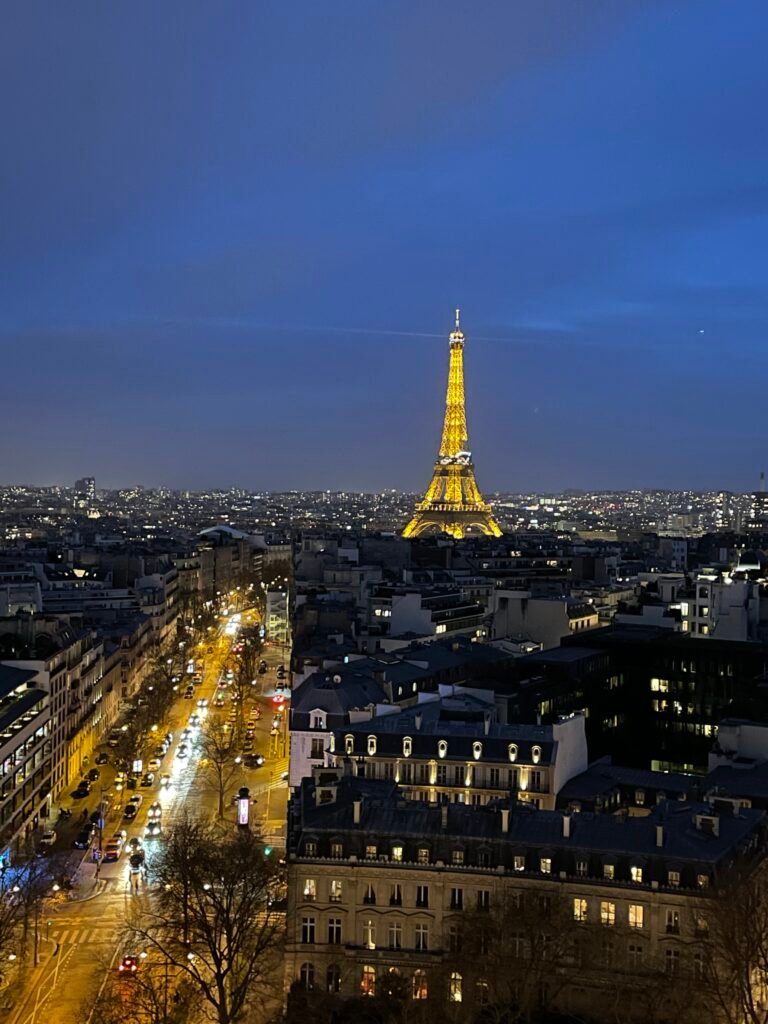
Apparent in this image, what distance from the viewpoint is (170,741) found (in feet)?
203

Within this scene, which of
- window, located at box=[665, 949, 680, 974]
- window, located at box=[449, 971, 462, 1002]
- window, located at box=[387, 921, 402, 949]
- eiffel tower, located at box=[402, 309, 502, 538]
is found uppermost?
eiffel tower, located at box=[402, 309, 502, 538]

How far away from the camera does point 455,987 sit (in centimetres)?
3016

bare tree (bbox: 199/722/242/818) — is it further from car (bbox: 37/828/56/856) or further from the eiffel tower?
the eiffel tower

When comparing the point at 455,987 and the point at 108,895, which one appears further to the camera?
the point at 108,895

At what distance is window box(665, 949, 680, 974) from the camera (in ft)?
95.3

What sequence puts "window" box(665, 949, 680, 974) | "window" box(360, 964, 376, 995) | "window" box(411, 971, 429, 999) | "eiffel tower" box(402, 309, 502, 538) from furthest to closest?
"eiffel tower" box(402, 309, 502, 538), "window" box(360, 964, 376, 995), "window" box(411, 971, 429, 999), "window" box(665, 949, 680, 974)

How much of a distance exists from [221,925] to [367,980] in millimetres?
3906

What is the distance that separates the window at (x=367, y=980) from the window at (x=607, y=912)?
585 centimetres

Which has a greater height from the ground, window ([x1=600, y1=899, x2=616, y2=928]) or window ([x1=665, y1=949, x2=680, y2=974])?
window ([x1=600, y1=899, x2=616, y2=928])

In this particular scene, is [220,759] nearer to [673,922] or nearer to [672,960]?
[673,922]

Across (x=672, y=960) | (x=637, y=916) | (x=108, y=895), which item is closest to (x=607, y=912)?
(x=637, y=916)

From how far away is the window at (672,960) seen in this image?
95.3ft

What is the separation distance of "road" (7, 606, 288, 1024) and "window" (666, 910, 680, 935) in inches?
560

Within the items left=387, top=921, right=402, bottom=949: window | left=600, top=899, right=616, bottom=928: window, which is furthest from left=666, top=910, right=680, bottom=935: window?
left=387, top=921, right=402, bottom=949: window
